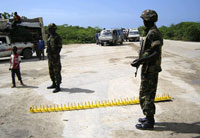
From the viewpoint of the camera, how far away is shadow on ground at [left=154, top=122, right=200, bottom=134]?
3.42m

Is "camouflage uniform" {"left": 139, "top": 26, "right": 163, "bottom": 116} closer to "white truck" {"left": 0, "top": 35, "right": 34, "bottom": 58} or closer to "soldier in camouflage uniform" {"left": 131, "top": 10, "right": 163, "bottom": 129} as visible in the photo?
"soldier in camouflage uniform" {"left": 131, "top": 10, "right": 163, "bottom": 129}

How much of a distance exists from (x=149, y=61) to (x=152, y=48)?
21 cm

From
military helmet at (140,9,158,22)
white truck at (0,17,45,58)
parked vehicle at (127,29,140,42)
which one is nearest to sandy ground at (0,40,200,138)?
military helmet at (140,9,158,22)

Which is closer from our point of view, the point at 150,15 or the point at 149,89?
the point at 150,15

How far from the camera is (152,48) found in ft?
10.1

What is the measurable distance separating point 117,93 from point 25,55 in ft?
36.2

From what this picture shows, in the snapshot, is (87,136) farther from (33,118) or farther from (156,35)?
(156,35)

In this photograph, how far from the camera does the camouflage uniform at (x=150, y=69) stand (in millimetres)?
3076

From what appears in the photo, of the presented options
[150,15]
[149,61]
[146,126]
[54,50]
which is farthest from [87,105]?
[150,15]

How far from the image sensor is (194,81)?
22.6 ft

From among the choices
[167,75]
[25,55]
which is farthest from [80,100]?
[25,55]

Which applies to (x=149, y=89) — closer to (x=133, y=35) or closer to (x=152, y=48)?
(x=152, y=48)

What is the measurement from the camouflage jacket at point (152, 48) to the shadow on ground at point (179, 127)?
3.69 feet

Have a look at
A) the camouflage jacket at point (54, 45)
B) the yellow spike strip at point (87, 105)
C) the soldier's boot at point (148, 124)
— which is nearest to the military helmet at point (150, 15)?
the soldier's boot at point (148, 124)
